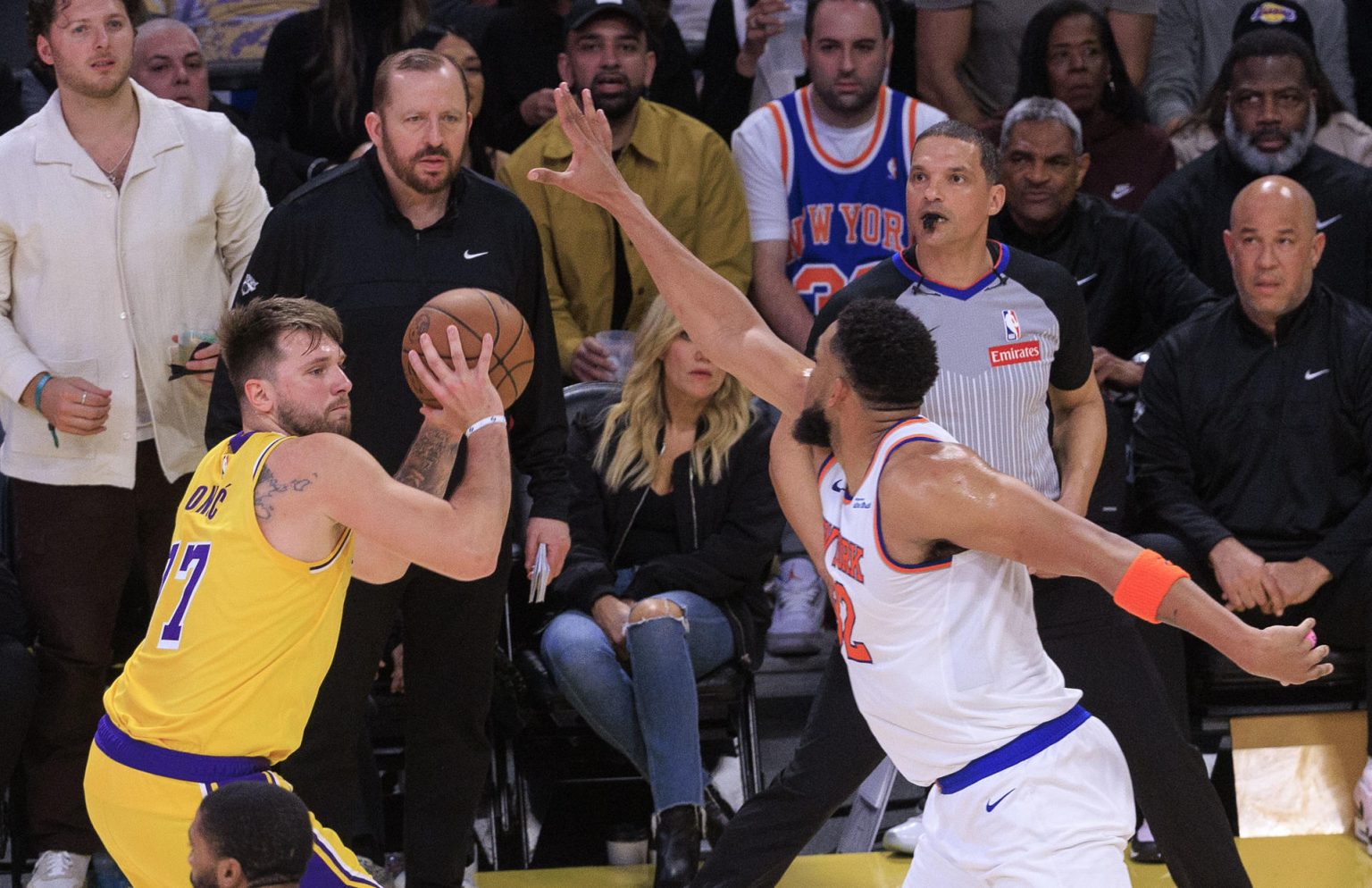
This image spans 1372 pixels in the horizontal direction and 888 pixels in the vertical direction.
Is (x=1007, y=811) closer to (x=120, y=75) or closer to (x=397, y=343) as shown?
(x=397, y=343)

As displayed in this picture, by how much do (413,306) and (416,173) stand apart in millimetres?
371

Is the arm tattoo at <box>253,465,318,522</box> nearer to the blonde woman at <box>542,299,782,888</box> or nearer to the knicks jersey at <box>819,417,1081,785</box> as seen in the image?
the knicks jersey at <box>819,417,1081,785</box>

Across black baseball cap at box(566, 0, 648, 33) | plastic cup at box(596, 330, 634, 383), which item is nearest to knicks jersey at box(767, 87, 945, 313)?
black baseball cap at box(566, 0, 648, 33)

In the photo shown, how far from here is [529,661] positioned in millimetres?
5812

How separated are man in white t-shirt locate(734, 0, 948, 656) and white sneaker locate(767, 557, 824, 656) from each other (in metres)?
0.21

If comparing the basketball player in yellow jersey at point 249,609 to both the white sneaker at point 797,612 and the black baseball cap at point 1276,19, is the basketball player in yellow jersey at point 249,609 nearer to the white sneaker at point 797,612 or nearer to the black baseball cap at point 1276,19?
the white sneaker at point 797,612

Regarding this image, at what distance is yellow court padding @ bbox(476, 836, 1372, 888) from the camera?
547 centimetres

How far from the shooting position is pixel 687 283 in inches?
181

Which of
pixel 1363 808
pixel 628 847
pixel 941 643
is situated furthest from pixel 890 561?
pixel 1363 808

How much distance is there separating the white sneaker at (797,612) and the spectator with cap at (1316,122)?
2441 mm

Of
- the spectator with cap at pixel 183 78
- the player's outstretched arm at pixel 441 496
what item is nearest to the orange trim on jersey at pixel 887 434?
the player's outstretched arm at pixel 441 496

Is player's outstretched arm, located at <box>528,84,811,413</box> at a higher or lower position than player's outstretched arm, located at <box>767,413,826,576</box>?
higher

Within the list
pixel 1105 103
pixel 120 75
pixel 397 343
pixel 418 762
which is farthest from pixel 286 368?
pixel 1105 103

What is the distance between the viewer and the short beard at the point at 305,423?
4.06 metres
